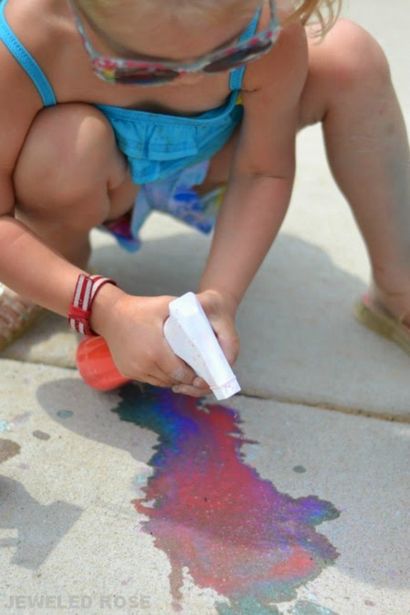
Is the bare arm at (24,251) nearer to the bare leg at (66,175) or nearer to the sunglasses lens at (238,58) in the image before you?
the bare leg at (66,175)

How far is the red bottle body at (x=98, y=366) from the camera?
167 centimetres

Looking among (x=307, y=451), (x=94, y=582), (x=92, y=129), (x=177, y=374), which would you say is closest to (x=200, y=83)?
(x=92, y=129)

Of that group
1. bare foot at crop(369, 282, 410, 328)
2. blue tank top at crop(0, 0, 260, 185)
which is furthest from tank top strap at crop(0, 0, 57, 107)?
bare foot at crop(369, 282, 410, 328)

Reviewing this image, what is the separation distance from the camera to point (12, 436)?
158 cm

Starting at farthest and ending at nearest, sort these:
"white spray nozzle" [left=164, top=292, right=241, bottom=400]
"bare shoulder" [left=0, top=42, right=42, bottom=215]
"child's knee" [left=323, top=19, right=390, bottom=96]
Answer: "child's knee" [left=323, top=19, right=390, bottom=96] → "bare shoulder" [left=0, top=42, right=42, bottom=215] → "white spray nozzle" [left=164, top=292, right=241, bottom=400]

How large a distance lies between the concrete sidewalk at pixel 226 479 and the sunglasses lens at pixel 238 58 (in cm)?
60

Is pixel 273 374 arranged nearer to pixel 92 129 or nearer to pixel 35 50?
pixel 92 129

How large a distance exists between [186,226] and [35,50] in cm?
84

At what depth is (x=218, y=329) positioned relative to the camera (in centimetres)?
153

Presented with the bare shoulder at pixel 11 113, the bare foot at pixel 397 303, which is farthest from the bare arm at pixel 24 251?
the bare foot at pixel 397 303

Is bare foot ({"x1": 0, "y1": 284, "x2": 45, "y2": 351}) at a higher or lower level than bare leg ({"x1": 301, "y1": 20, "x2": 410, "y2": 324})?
lower

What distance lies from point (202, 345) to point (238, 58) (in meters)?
0.40

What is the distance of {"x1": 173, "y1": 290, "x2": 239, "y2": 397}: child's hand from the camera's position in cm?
151

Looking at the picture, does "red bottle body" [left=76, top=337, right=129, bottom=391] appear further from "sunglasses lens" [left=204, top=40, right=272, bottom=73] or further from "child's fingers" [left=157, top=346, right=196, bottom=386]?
"sunglasses lens" [left=204, top=40, right=272, bottom=73]
